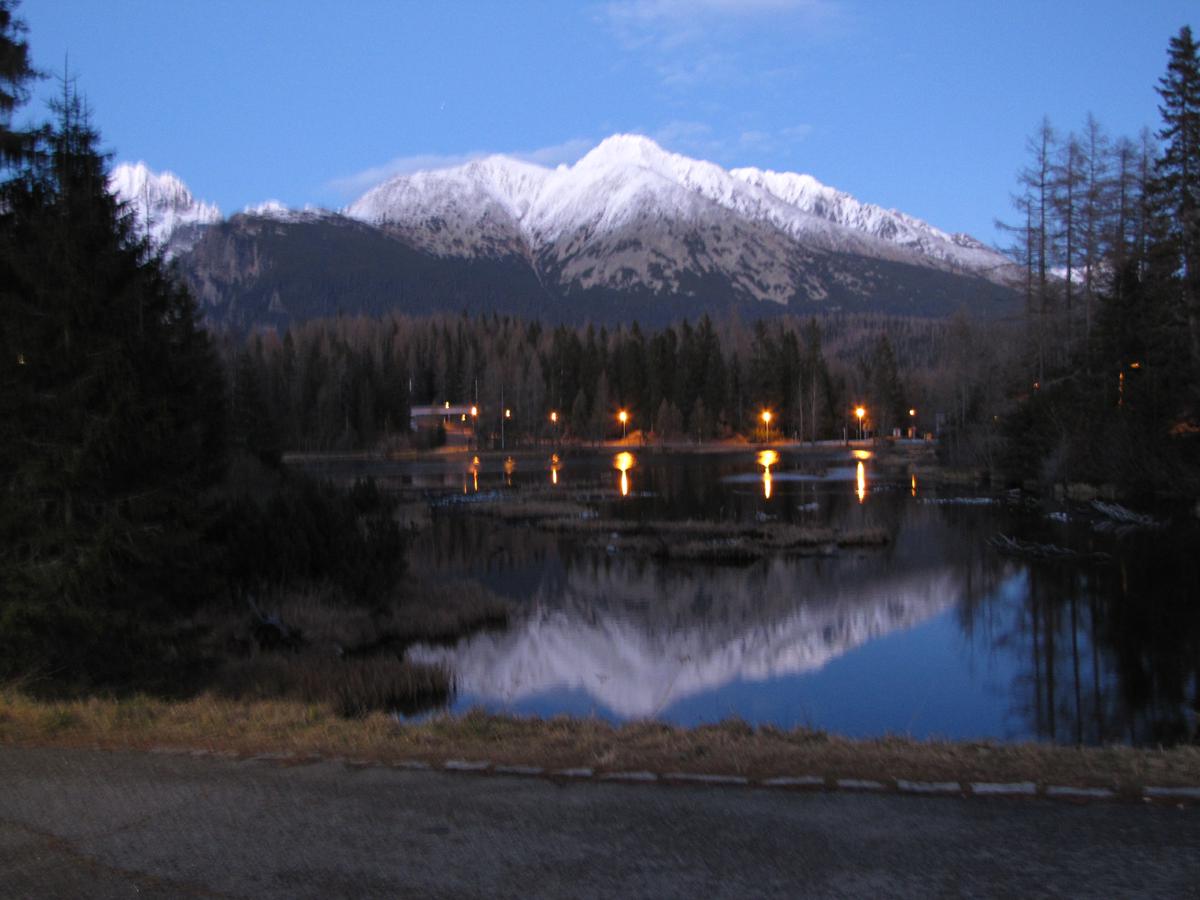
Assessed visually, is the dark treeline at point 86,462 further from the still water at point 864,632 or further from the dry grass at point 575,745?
the still water at point 864,632

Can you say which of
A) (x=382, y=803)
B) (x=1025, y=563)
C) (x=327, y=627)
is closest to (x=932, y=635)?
(x=1025, y=563)

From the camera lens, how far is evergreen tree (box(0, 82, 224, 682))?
10875 mm

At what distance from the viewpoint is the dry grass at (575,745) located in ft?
25.9

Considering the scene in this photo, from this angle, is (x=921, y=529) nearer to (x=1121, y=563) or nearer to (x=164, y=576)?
(x=1121, y=563)

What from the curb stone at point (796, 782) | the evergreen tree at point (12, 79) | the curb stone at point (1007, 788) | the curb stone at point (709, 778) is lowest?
the curb stone at point (709, 778)

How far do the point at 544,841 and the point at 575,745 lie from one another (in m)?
2.48

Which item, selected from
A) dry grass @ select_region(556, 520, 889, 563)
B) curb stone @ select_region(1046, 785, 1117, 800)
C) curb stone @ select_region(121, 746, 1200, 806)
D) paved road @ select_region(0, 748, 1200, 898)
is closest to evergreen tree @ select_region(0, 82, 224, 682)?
curb stone @ select_region(121, 746, 1200, 806)

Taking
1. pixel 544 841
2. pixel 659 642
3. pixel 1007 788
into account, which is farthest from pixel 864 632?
pixel 544 841

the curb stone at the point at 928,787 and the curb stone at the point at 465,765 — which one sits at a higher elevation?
the curb stone at the point at 928,787

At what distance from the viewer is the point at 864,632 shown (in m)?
23.3

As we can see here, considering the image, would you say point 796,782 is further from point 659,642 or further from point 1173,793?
point 659,642

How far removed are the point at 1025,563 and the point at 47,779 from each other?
2855cm

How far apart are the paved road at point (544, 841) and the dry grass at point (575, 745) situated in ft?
2.07

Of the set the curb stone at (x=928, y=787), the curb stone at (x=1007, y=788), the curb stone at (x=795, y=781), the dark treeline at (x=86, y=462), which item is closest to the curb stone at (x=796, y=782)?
the curb stone at (x=795, y=781)
